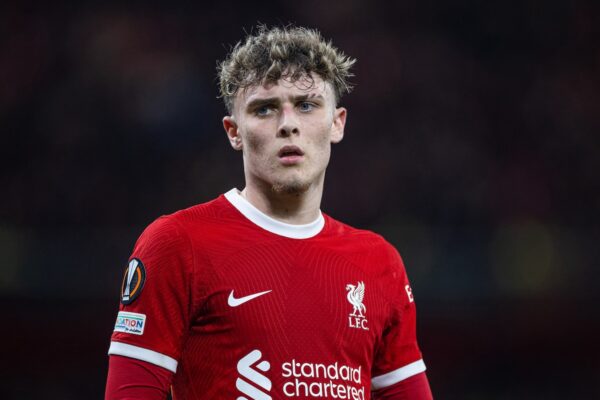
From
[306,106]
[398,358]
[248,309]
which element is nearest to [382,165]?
[398,358]

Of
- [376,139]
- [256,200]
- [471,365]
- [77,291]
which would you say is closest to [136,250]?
[256,200]

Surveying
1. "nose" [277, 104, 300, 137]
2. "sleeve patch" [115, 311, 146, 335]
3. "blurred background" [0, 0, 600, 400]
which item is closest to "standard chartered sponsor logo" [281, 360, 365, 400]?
"sleeve patch" [115, 311, 146, 335]

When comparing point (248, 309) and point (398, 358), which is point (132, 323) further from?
point (398, 358)

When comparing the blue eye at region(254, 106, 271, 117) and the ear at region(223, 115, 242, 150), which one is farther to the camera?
the ear at region(223, 115, 242, 150)

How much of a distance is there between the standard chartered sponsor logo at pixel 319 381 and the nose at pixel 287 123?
2.16ft

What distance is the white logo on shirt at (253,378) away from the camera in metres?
2.36

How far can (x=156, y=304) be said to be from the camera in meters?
2.36

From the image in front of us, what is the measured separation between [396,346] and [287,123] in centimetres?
80

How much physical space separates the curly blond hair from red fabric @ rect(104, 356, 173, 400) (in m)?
0.88

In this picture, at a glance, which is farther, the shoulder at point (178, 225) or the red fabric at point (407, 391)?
the red fabric at point (407, 391)

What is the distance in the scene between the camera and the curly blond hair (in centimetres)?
263

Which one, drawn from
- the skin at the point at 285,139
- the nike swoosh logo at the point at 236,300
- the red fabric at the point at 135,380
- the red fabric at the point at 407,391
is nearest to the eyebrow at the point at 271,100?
the skin at the point at 285,139

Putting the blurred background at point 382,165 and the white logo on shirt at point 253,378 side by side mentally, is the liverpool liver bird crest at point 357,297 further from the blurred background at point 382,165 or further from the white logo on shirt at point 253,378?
the blurred background at point 382,165

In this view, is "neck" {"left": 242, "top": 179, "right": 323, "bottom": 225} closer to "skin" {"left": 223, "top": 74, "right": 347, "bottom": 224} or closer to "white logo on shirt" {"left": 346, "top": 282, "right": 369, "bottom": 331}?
"skin" {"left": 223, "top": 74, "right": 347, "bottom": 224}
